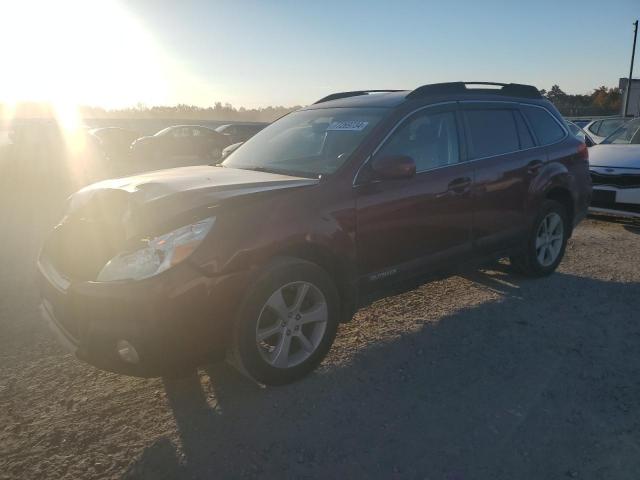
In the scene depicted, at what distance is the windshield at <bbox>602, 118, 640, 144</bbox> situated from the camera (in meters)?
8.63

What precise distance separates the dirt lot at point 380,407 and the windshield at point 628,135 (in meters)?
5.58

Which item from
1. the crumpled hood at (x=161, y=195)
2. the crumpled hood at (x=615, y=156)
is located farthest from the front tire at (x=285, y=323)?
the crumpled hood at (x=615, y=156)

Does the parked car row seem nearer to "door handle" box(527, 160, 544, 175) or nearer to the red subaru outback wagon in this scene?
"door handle" box(527, 160, 544, 175)

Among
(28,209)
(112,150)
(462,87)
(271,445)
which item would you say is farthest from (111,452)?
(112,150)

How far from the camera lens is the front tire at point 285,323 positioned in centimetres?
285

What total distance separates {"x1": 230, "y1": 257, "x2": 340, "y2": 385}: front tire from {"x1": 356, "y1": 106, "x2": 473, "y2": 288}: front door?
16.1 inches

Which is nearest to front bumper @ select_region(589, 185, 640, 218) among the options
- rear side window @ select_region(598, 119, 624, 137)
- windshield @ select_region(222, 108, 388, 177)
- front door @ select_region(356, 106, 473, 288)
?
front door @ select_region(356, 106, 473, 288)

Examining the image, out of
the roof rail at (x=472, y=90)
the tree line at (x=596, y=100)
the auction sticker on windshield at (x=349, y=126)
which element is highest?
the roof rail at (x=472, y=90)

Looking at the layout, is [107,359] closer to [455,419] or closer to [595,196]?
[455,419]

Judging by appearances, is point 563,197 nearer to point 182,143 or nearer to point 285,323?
point 285,323

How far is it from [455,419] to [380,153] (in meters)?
1.79

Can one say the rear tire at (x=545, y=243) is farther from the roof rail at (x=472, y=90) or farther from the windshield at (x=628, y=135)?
the windshield at (x=628, y=135)

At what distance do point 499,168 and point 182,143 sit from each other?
20156mm

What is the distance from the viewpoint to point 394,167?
10.8 feet
